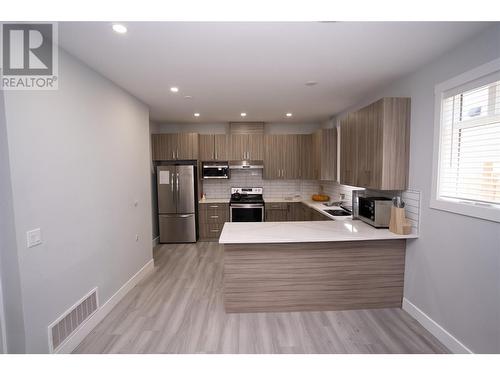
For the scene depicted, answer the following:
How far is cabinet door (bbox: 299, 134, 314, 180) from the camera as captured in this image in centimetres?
468

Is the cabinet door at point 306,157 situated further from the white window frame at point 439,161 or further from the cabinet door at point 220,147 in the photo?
the white window frame at point 439,161

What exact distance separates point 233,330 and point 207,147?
349cm

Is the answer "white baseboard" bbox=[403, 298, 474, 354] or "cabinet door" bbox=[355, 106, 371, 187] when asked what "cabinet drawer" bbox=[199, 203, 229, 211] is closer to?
"cabinet door" bbox=[355, 106, 371, 187]

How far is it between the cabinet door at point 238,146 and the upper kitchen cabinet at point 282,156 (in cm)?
45

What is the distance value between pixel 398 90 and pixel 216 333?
317cm

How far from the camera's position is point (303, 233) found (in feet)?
7.46

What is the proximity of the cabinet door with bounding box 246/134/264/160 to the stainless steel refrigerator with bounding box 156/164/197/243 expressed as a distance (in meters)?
1.24

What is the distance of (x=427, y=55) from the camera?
1.87 m

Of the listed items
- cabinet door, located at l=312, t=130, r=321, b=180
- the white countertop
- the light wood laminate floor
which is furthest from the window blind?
cabinet door, located at l=312, t=130, r=321, b=180

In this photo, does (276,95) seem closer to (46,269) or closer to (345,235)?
(345,235)

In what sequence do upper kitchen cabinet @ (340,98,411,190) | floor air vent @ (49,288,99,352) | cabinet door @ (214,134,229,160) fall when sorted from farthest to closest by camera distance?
cabinet door @ (214,134,229,160) < upper kitchen cabinet @ (340,98,411,190) < floor air vent @ (49,288,99,352)

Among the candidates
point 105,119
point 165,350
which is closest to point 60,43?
point 105,119

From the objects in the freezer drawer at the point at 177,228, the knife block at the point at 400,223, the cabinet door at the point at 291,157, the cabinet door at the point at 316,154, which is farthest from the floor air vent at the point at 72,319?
the cabinet door at the point at 316,154

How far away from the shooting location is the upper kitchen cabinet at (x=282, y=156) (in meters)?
4.68
